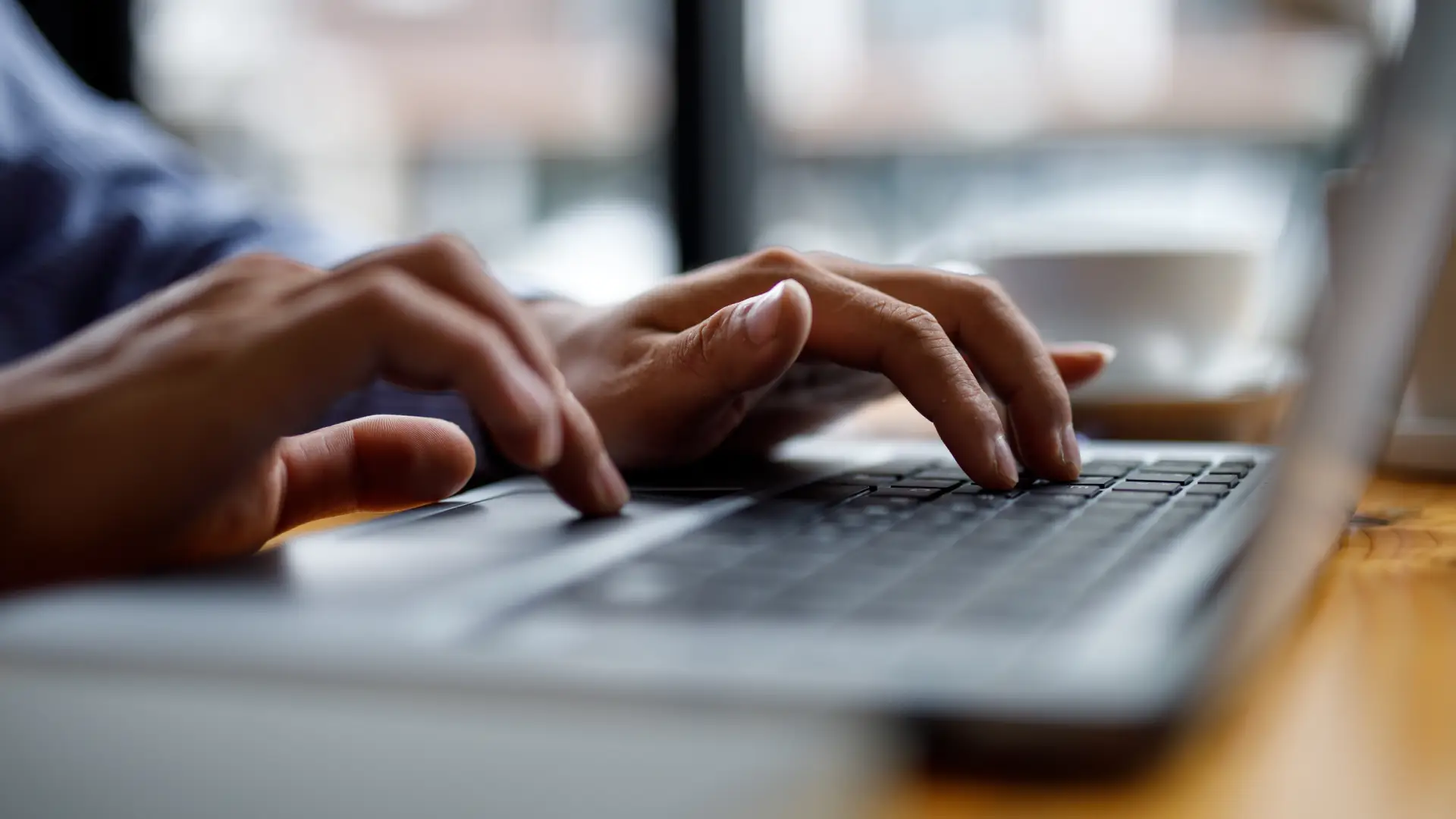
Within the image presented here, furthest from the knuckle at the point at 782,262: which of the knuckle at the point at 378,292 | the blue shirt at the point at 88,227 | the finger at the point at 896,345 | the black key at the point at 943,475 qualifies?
the blue shirt at the point at 88,227

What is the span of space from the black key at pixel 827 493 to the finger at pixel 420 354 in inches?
4.4

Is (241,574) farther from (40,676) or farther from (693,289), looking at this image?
(693,289)

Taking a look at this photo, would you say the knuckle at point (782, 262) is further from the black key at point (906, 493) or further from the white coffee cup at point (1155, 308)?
the white coffee cup at point (1155, 308)

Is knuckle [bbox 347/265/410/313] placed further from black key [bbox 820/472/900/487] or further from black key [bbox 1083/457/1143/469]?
black key [bbox 1083/457/1143/469]

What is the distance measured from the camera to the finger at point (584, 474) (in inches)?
17.9

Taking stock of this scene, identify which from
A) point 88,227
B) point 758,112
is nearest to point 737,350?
point 88,227

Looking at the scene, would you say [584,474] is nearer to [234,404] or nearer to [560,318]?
[234,404]

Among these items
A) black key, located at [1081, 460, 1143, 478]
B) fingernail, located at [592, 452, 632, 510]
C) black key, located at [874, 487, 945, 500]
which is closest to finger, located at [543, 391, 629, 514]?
fingernail, located at [592, 452, 632, 510]

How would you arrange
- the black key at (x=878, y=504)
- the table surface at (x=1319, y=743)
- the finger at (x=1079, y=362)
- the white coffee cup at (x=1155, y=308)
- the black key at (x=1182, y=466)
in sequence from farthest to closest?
the white coffee cup at (x=1155, y=308), the finger at (x=1079, y=362), the black key at (x=1182, y=466), the black key at (x=878, y=504), the table surface at (x=1319, y=743)

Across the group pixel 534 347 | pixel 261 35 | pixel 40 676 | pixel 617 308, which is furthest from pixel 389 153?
pixel 40 676

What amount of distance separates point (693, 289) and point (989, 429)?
6.7 inches

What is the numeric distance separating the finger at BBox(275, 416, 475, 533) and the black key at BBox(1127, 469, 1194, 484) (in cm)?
27

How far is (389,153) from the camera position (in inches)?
79.0

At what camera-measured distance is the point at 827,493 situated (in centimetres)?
50
